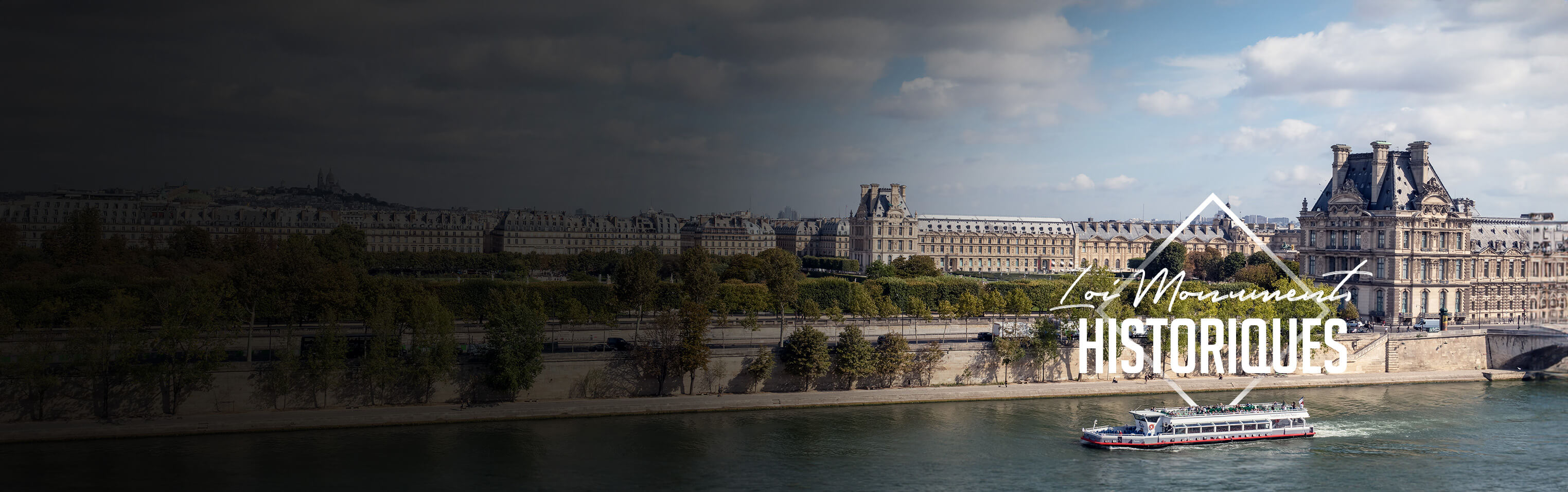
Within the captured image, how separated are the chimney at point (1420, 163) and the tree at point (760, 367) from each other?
37.7 metres

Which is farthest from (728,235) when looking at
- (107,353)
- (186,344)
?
(107,353)

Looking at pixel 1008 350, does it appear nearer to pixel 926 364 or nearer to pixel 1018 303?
pixel 926 364

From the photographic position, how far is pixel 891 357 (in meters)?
42.0

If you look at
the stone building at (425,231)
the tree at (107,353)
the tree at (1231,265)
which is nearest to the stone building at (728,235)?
the stone building at (425,231)

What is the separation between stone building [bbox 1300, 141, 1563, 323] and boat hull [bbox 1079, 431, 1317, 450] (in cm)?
2609

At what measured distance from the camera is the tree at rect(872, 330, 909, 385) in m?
41.9

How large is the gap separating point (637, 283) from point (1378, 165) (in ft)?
129

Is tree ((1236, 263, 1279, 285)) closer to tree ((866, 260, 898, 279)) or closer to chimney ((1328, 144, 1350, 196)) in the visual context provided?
chimney ((1328, 144, 1350, 196))

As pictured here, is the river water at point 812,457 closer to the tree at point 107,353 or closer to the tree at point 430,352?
the tree at point 430,352

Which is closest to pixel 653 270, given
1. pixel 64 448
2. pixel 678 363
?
pixel 678 363

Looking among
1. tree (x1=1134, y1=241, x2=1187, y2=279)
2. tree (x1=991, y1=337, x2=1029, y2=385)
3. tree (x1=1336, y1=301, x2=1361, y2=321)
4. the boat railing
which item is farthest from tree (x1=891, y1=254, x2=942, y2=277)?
the boat railing


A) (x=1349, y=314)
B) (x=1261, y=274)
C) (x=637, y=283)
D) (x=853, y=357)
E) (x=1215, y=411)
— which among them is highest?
(x=1261, y=274)

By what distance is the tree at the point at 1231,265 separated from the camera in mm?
86375

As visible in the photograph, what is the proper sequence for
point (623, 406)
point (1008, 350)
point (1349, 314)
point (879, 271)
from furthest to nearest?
point (879, 271), point (1349, 314), point (1008, 350), point (623, 406)
